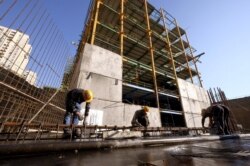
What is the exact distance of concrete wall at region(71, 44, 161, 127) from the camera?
8.28 m

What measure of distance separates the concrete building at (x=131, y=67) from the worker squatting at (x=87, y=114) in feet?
6.66

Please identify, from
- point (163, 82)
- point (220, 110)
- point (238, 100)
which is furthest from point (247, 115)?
point (220, 110)

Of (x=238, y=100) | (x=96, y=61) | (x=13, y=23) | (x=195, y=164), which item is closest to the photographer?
(x=195, y=164)

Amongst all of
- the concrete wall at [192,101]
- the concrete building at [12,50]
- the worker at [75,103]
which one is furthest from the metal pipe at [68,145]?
the concrete wall at [192,101]

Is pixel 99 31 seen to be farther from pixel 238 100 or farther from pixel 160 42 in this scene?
pixel 238 100

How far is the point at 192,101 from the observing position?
46.9 feet

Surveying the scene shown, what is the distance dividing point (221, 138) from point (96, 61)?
7715 mm

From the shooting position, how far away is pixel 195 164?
1.32 metres

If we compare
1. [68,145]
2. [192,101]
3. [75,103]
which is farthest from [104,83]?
[192,101]

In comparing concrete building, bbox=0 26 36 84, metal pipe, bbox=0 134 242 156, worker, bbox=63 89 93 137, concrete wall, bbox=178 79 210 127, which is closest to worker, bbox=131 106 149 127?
worker, bbox=63 89 93 137

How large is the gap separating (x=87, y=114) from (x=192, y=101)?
1276cm

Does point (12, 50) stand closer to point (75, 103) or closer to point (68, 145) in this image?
point (75, 103)

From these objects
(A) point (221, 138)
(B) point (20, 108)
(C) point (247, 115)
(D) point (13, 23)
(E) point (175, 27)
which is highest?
(E) point (175, 27)

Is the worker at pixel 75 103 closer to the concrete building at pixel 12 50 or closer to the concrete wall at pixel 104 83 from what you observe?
the concrete building at pixel 12 50
